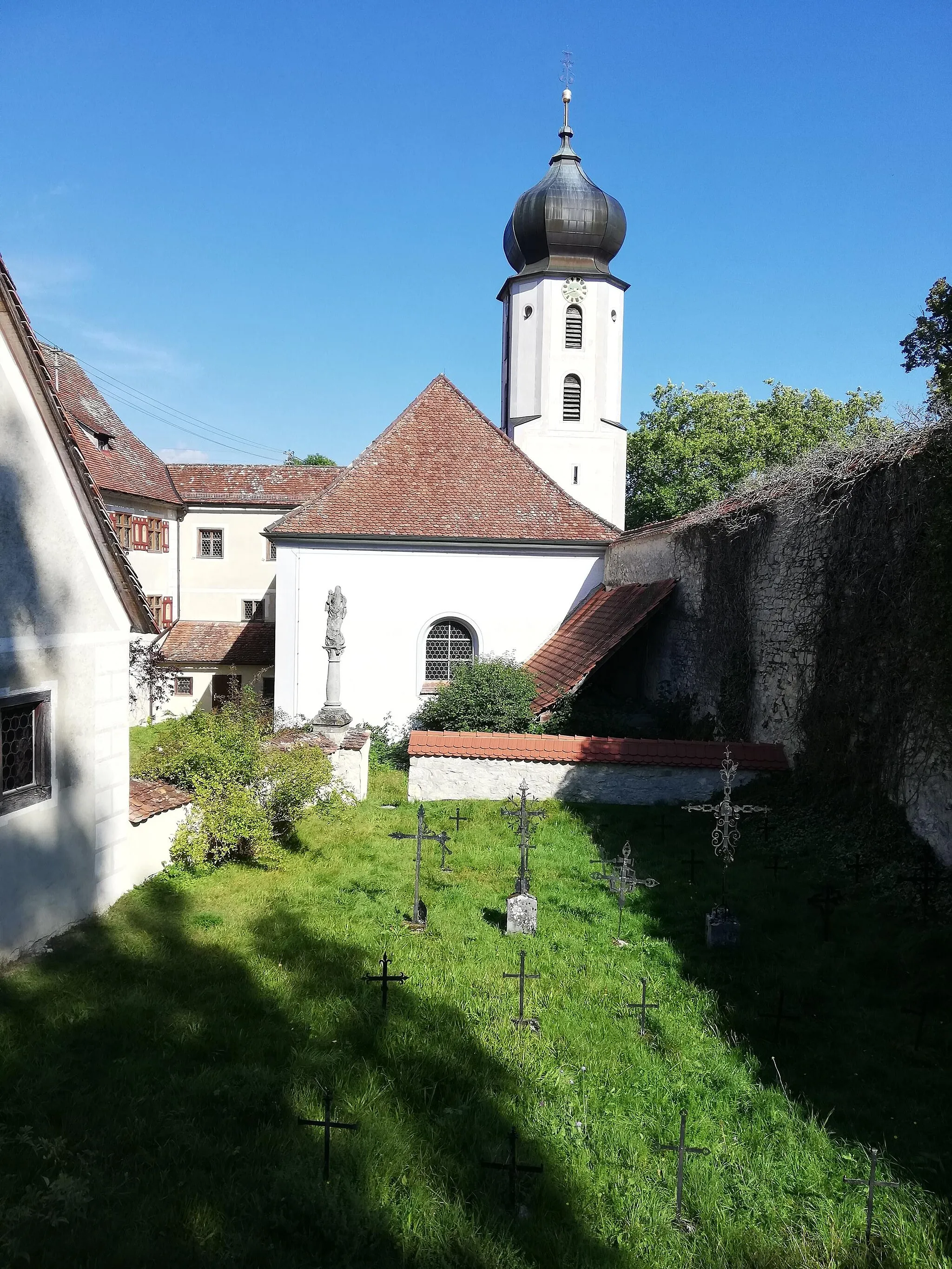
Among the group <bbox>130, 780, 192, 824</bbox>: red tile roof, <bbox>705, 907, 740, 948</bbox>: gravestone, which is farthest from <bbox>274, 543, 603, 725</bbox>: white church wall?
<bbox>705, 907, 740, 948</bbox>: gravestone

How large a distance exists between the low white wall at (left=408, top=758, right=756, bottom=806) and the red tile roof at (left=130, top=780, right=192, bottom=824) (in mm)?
3539

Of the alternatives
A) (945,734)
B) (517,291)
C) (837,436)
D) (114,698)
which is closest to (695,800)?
(945,734)

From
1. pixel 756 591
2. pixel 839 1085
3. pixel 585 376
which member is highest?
pixel 585 376

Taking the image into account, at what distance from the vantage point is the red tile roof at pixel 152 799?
891cm

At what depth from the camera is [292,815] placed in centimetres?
1012

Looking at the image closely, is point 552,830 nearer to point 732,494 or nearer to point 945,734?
point 945,734

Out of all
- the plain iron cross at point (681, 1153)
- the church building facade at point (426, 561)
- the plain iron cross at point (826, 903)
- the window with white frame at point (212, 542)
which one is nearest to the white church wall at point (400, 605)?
the church building facade at point (426, 561)

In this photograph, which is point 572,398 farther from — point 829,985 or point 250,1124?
point 250,1124

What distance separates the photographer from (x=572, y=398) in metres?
26.3

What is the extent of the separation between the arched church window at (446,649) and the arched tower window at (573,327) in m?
12.0

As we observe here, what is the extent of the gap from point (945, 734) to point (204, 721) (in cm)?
826

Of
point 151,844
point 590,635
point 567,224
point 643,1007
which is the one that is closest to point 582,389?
point 567,224

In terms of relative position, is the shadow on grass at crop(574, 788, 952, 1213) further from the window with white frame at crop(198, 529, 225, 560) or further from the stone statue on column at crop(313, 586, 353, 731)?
the window with white frame at crop(198, 529, 225, 560)

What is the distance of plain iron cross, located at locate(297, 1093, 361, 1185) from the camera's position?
438 cm
